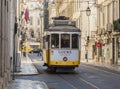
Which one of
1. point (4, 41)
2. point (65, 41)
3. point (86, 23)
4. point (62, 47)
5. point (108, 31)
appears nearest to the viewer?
point (4, 41)

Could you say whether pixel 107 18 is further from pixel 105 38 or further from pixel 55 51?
pixel 55 51

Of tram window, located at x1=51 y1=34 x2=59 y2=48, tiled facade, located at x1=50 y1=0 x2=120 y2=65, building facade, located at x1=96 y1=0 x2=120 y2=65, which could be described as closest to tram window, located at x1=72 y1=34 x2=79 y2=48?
tram window, located at x1=51 y1=34 x2=59 y2=48

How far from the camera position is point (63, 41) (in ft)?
121

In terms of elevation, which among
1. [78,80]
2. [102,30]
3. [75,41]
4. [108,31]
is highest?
[102,30]

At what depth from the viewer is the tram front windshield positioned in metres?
36.6

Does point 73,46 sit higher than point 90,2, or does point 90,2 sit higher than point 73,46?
point 90,2

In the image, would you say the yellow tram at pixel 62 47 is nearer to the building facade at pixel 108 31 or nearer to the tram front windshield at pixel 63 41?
the tram front windshield at pixel 63 41

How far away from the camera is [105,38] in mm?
69625

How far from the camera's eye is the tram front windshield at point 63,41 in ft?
120

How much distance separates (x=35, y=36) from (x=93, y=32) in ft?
357

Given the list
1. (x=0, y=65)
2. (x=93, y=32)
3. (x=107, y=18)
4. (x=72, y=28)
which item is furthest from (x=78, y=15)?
(x=0, y=65)

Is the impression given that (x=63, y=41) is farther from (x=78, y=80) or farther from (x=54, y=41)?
(x=78, y=80)

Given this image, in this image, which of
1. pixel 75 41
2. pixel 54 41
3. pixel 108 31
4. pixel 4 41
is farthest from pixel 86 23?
pixel 4 41

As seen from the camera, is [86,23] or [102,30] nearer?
[102,30]
